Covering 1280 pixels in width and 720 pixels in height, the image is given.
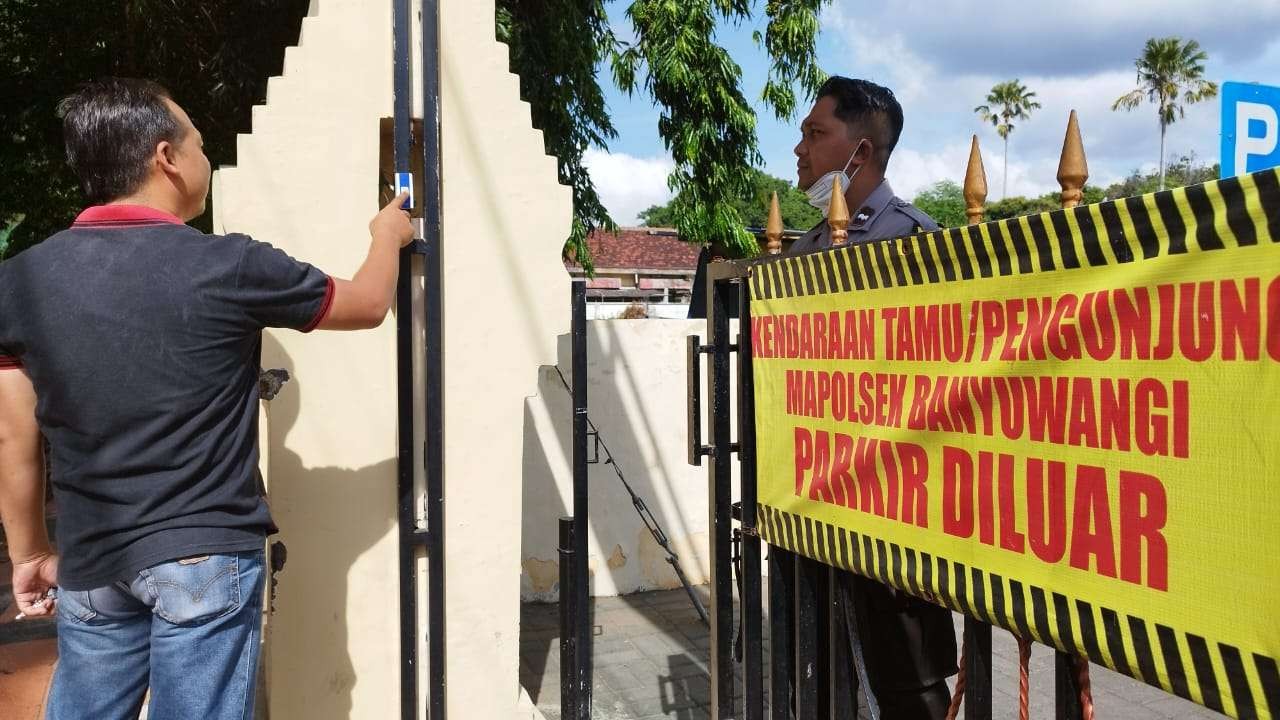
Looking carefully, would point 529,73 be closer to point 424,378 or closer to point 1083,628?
point 424,378

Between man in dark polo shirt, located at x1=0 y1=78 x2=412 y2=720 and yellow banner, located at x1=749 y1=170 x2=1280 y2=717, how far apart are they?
1.34m

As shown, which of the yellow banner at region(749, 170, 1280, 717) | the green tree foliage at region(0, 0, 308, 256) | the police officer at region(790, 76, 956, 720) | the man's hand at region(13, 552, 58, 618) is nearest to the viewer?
the yellow banner at region(749, 170, 1280, 717)

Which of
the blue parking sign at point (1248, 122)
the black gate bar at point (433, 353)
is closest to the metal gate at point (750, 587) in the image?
the black gate bar at point (433, 353)

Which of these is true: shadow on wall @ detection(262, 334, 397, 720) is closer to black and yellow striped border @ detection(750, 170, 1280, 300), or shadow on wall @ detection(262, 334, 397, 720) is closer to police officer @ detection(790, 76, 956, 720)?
police officer @ detection(790, 76, 956, 720)

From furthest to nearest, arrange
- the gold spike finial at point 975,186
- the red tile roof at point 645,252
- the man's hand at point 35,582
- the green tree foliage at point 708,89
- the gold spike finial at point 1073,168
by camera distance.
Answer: the red tile roof at point 645,252
the green tree foliage at point 708,89
the man's hand at point 35,582
the gold spike finial at point 975,186
the gold spike finial at point 1073,168

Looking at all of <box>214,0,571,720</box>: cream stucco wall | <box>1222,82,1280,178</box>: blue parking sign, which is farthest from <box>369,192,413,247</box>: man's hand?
<box>1222,82,1280,178</box>: blue parking sign

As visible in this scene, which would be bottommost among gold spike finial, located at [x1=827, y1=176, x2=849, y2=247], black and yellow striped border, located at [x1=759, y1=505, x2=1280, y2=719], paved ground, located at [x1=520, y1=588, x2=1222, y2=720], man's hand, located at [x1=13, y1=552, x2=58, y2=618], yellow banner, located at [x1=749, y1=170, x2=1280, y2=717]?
paved ground, located at [x1=520, y1=588, x2=1222, y2=720]

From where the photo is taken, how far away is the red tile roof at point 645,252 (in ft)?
115

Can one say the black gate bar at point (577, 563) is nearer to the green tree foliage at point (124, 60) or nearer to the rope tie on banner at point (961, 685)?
the rope tie on banner at point (961, 685)

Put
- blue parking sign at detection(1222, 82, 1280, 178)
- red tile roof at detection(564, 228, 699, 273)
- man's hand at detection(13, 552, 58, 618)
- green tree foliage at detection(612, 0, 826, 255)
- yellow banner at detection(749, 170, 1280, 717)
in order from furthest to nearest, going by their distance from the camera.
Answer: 1. red tile roof at detection(564, 228, 699, 273)
2. green tree foliage at detection(612, 0, 826, 255)
3. blue parking sign at detection(1222, 82, 1280, 178)
4. man's hand at detection(13, 552, 58, 618)
5. yellow banner at detection(749, 170, 1280, 717)

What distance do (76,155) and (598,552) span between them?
13.5 feet

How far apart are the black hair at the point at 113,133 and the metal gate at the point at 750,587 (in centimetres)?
156

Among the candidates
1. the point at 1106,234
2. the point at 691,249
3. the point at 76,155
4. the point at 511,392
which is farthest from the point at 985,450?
the point at 691,249

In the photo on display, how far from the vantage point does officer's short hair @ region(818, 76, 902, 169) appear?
9.74 feet
